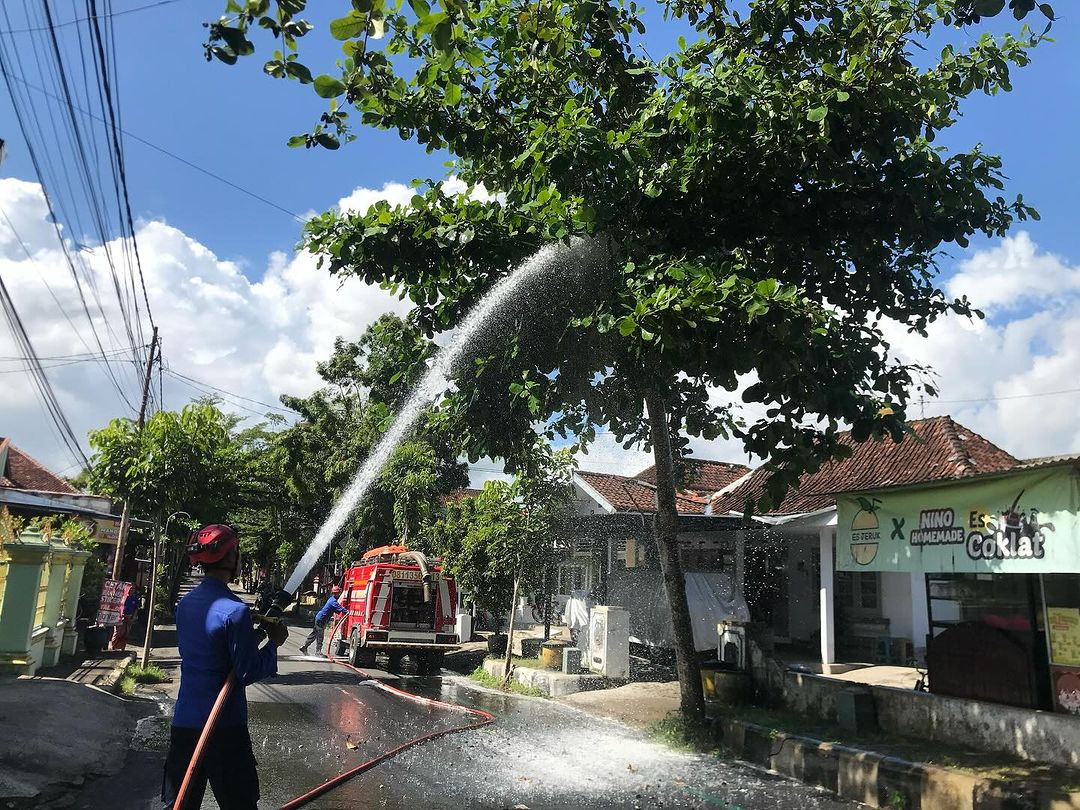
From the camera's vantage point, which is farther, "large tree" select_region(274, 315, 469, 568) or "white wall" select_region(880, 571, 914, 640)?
"large tree" select_region(274, 315, 469, 568)

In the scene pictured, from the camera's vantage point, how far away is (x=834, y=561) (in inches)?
634

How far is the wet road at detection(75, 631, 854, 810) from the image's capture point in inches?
288

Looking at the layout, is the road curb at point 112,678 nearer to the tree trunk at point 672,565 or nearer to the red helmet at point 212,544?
the tree trunk at point 672,565

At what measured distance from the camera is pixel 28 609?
11.6 meters

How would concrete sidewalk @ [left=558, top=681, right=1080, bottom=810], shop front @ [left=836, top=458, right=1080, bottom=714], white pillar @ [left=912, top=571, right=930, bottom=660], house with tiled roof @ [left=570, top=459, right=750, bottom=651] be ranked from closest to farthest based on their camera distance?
concrete sidewalk @ [left=558, top=681, right=1080, bottom=810] → shop front @ [left=836, top=458, right=1080, bottom=714] → white pillar @ [left=912, top=571, right=930, bottom=660] → house with tiled roof @ [left=570, top=459, right=750, bottom=651]

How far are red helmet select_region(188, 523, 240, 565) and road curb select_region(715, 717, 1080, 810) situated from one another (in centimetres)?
665

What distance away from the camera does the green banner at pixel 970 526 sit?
7879mm

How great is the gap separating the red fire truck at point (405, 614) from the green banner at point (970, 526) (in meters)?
10.2

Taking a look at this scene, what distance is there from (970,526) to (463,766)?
20.3ft

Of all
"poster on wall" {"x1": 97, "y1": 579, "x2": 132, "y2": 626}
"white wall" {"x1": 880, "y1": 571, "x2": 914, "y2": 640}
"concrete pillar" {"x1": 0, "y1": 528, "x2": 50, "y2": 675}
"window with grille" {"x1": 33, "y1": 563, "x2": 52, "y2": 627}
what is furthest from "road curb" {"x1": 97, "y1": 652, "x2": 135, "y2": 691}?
"white wall" {"x1": 880, "y1": 571, "x2": 914, "y2": 640}

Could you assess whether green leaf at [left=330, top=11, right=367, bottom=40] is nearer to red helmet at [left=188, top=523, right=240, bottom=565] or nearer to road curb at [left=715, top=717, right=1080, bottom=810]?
red helmet at [left=188, top=523, right=240, bottom=565]

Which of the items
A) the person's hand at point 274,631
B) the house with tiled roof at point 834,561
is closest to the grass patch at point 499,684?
the house with tiled roof at point 834,561

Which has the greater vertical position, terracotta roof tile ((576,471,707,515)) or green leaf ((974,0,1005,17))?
green leaf ((974,0,1005,17))

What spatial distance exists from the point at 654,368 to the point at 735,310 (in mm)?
1950
